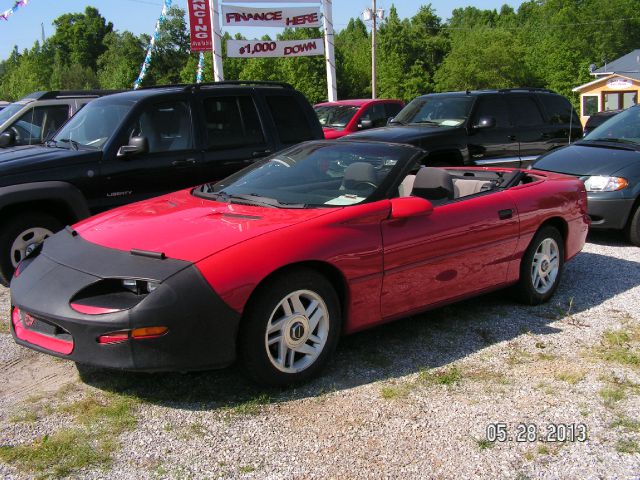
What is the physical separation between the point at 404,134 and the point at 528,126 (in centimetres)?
235

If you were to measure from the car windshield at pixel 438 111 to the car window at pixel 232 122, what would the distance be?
3866mm

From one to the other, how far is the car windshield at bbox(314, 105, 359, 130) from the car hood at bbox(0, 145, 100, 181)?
798 centimetres

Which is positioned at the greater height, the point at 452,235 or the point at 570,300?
the point at 452,235

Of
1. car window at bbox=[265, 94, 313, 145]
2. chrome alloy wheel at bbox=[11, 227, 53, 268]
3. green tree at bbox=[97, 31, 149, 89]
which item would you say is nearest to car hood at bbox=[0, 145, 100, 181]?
chrome alloy wheel at bbox=[11, 227, 53, 268]

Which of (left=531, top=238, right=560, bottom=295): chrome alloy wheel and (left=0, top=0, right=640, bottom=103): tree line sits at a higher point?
(left=0, top=0, right=640, bottom=103): tree line

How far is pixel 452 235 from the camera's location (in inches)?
178

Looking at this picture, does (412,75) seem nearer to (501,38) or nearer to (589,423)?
(501,38)

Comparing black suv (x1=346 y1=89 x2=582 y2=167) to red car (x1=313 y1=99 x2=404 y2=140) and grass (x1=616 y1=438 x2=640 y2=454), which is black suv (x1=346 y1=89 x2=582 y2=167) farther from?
grass (x1=616 y1=438 x2=640 y2=454)

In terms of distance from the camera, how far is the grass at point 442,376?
3.95 m

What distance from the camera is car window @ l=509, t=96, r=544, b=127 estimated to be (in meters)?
10.6

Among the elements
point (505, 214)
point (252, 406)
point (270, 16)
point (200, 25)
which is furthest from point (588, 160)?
point (200, 25)

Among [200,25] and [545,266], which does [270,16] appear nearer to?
[200,25]

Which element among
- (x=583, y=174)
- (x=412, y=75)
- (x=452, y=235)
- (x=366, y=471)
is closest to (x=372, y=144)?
(x=452, y=235)

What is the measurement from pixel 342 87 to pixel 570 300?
2558 inches
